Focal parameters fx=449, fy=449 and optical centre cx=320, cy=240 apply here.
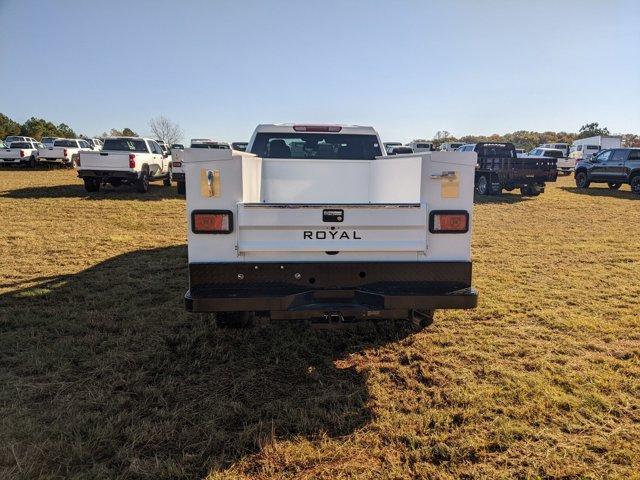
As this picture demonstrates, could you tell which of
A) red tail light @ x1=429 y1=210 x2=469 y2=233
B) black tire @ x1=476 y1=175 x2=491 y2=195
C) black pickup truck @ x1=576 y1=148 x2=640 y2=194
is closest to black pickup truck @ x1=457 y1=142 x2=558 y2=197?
black tire @ x1=476 y1=175 x2=491 y2=195

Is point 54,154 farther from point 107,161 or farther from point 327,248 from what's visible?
point 327,248

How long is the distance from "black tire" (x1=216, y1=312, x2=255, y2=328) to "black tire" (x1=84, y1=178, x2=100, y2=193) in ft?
43.4

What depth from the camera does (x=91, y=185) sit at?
15.2 m

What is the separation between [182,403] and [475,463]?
6.32ft

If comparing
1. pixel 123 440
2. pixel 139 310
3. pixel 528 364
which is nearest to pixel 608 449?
pixel 528 364

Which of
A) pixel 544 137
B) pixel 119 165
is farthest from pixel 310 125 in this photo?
pixel 544 137

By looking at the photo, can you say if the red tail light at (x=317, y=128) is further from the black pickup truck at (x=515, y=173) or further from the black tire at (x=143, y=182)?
the black pickup truck at (x=515, y=173)

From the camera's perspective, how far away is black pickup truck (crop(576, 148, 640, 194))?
18108 mm

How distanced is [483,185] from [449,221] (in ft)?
47.8

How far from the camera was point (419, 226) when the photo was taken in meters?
3.41

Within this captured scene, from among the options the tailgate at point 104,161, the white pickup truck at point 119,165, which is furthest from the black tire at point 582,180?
the tailgate at point 104,161

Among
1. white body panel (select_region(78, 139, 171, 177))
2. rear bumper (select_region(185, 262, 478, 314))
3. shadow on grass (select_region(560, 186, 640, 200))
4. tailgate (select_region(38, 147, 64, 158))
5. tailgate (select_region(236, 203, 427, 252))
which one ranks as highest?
tailgate (select_region(38, 147, 64, 158))

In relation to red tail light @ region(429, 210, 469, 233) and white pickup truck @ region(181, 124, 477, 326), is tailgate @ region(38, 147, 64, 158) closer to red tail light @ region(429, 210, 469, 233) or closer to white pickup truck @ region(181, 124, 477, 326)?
white pickup truck @ region(181, 124, 477, 326)

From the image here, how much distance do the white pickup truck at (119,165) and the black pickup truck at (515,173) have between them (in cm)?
1130
